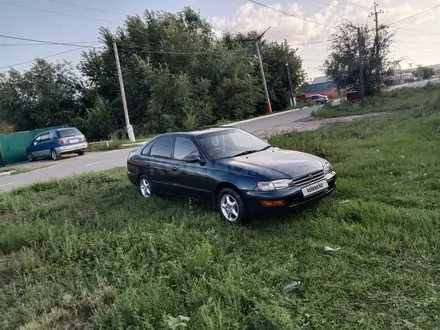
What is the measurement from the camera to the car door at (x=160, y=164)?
6.52 m

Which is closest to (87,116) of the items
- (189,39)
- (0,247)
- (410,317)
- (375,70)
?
(189,39)

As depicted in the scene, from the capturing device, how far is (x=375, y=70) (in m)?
31.1

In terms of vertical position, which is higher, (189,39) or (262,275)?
(189,39)

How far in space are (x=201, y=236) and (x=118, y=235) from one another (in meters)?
1.25

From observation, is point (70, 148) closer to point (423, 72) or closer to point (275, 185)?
point (275, 185)

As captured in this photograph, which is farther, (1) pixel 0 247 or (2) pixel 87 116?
(2) pixel 87 116

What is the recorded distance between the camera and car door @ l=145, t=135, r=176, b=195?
6.52 m

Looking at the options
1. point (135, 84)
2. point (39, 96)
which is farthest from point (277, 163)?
point (39, 96)

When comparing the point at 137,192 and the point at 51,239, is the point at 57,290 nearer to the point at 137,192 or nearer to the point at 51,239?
the point at 51,239

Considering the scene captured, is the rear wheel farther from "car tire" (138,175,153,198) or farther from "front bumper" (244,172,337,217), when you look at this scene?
"front bumper" (244,172,337,217)

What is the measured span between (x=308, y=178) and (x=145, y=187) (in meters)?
3.79

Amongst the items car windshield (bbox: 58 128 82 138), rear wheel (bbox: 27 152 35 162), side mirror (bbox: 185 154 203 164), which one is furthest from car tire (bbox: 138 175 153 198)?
rear wheel (bbox: 27 152 35 162)

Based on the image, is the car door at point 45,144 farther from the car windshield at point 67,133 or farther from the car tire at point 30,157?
the car tire at point 30,157

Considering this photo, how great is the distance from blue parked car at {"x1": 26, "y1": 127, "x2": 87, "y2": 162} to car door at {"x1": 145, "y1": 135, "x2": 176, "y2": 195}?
14251 mm
